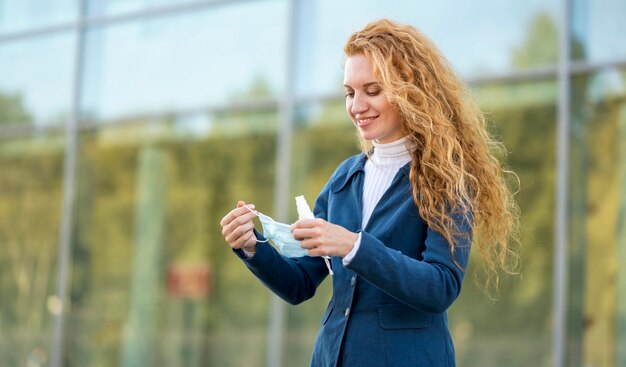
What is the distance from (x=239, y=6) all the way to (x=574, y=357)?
11.8ft

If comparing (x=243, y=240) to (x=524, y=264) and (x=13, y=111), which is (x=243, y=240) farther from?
(x=13, y=111)

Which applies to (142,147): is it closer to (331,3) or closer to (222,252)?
(222,252)

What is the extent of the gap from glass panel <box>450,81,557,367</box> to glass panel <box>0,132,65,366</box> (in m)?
3.77

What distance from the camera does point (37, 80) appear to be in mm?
9039

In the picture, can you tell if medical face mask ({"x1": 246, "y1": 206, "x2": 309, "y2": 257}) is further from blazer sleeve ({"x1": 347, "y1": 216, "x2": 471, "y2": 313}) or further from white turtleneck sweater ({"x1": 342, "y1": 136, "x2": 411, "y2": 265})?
blazer sleeve ({"x1": 347, "y1": 216, "x2": 471, "y2": 313})

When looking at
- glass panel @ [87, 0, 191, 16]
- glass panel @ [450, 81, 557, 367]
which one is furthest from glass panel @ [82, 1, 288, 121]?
glass panel @ [450, 81, 557, 367]

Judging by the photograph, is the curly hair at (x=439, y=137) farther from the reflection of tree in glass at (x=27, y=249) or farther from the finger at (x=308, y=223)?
the reflection of tree in glass at (x=27, y=249)

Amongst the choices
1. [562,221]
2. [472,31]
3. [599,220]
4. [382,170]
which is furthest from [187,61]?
[382,170]

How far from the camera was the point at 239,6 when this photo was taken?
7.93 m

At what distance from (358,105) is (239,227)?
40 cm

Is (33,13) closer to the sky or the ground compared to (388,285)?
closer to the sky

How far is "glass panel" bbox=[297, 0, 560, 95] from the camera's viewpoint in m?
6.45

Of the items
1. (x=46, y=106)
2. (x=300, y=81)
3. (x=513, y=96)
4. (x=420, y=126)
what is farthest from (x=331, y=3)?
(x=420, y=126)

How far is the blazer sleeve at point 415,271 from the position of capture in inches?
88.2
